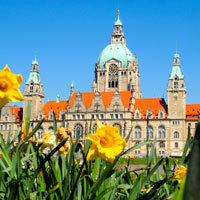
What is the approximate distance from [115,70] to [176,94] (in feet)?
53.3

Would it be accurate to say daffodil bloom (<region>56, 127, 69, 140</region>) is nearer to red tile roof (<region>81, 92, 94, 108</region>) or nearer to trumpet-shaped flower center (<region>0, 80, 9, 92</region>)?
trumpet-shaped flower center (<region>0, 80, 9, 92</region>)

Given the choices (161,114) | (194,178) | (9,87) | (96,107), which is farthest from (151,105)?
(194,178)

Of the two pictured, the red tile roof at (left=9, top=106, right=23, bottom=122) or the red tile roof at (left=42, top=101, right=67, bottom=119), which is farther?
the red tile roof at (left=9, top=106, right=23, bottom=122)

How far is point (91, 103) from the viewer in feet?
189

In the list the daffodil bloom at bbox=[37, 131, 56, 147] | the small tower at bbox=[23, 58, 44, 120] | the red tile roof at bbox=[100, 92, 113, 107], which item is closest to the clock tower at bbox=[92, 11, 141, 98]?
the red tile roof at bbox=[100, 92, 113, 107]

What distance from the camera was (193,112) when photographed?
5728cm

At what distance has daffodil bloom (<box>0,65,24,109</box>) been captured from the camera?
150cm

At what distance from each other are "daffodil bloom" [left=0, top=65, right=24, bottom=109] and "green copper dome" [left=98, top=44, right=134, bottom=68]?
66775 millimetres

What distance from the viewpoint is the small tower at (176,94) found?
5497 cm

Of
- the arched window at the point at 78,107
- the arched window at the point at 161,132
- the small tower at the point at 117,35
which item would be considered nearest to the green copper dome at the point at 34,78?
the arched window at the point at 78,107

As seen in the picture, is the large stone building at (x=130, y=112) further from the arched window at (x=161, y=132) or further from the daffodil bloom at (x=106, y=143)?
the daffodil bloom at (x=106, y=143)

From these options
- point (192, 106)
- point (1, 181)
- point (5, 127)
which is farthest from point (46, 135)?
point (5, 127)

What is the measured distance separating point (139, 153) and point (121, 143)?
178ft

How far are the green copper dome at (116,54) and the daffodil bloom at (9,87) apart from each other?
66.8 meters
